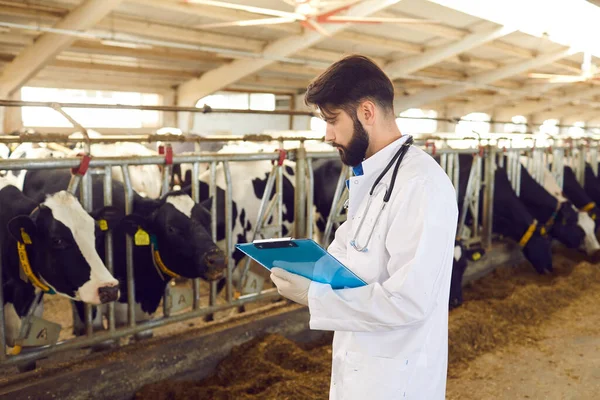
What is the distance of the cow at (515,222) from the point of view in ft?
21.1

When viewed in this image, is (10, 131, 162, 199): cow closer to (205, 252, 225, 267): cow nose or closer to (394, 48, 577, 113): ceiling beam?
(205, 252, 225, 267): cow nose

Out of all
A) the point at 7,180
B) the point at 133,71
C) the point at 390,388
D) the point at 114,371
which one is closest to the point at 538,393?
the point at 390,388

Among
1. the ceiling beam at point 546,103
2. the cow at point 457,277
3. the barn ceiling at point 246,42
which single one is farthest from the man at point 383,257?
the ceiling beam at point 546,103

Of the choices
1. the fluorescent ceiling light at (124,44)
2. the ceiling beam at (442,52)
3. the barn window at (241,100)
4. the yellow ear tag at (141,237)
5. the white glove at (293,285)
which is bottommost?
the yellow ear tag at (141,237)

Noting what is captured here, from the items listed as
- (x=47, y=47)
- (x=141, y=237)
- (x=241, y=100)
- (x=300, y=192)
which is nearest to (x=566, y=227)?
(x=300, y=192)

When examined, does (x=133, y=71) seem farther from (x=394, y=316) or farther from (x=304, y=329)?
(x=394, y=316)

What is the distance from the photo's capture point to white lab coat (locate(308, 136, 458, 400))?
1577 mm

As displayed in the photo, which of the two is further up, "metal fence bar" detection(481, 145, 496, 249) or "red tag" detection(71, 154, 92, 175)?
"red tag" detection(71, 154, 92, 175)

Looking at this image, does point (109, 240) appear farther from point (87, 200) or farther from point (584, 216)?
point (584, 216)

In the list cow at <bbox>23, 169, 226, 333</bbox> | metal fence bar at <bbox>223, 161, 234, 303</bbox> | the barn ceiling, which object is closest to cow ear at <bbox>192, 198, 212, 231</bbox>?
cow at <bbox>23, 169, 226, 333</bbox>

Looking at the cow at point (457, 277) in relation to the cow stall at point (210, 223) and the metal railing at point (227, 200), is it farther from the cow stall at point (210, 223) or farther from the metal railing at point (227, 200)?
the cow stall at point (210, 223)

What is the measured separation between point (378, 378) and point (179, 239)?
2.18 metres

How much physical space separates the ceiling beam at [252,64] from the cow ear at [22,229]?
23.9 ft

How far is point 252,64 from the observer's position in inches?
480
